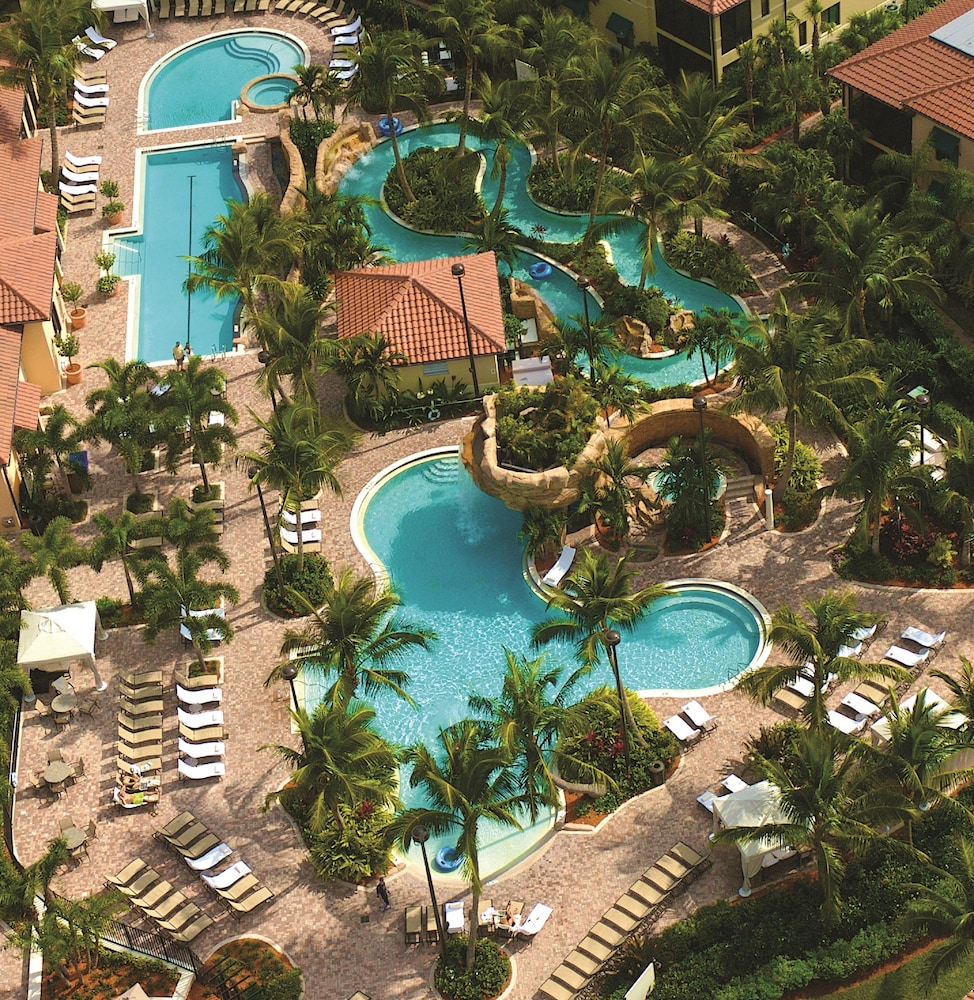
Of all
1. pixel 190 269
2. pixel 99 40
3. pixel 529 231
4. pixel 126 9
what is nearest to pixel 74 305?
pixel 190 269

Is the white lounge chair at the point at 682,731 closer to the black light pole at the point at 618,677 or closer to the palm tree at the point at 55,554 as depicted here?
the black light pole at the point at 618,677

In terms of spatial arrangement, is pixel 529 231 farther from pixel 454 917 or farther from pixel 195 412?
pixel 454 917

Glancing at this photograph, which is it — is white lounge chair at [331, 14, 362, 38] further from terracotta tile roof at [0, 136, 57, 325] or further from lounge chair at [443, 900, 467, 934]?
lounge chair at [443, 900, 467, 934]

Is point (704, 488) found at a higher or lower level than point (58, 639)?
higher

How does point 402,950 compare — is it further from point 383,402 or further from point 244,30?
point 244,30

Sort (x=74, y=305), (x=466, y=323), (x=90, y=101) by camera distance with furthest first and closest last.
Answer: (x=90, y=101) < (x=74, y=305) < (x=466, y=323)

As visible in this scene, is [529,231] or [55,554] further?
[529,231]
